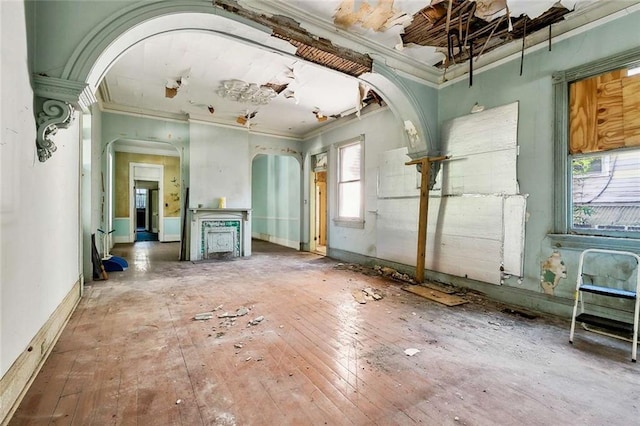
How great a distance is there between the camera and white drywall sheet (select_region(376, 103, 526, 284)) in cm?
346

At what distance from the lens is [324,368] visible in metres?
2.04

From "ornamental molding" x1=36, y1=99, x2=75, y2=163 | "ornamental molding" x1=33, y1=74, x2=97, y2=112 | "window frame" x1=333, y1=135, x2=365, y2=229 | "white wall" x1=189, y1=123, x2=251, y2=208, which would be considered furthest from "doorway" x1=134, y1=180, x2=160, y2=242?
"ornamental molding" x1=33, y1=74, x2=97, y2=112

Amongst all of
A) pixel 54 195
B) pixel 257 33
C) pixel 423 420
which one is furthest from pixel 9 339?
pixel 257 33

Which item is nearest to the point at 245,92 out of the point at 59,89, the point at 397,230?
the point at 59,89

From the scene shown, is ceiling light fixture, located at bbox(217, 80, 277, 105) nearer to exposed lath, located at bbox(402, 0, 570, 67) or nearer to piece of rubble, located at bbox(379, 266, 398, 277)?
exposed lath, located at bbox(402, 0, 570, 67)

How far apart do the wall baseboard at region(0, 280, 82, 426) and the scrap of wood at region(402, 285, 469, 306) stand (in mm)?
3695

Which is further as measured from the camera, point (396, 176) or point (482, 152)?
point (396, 176)

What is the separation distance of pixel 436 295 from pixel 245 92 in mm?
4372

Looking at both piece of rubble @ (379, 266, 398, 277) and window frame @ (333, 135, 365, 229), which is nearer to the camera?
piece of rubble @ (379, 266, 398, 277)

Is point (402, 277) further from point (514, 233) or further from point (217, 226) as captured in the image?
point (217, 226)

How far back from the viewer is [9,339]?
1613 mm

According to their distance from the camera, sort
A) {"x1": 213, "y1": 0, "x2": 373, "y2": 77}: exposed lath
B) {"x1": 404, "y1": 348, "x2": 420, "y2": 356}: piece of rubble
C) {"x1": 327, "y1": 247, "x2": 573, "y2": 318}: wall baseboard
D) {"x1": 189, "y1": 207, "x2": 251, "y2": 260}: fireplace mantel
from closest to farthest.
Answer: {"x1": 404, "y1": 348, "x2": 420, "y2": 356}: piece of rubble → {"x1": 213, "y1": 0, "x2": 373, "y2": 77}: exposed lath → {"x1": 327, "y1": 247, "x2": 573, "y2": 318}: wall baseboard → {"x1": 189, "y1": 207, "x2": 251, "y2": 260}: fireplace mantel

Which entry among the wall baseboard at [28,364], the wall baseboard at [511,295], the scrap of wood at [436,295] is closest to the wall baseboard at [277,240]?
the wall baseboard at [511,295]

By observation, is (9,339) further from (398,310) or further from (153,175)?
(153,175)
